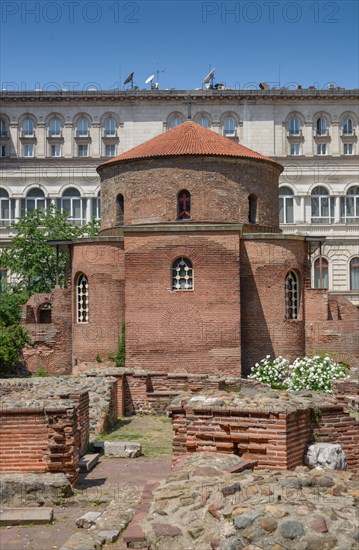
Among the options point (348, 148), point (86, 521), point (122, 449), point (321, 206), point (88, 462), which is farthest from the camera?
point (348, 148)

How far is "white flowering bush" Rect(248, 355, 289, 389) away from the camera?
21250mm

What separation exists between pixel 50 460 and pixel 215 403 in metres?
2.58

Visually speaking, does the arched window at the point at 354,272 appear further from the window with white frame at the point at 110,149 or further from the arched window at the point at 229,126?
the window with white frame at the point at 110,149

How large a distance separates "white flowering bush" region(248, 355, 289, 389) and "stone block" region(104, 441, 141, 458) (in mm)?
7619

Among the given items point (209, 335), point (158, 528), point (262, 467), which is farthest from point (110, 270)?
point (158, 528)

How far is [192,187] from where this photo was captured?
2517 centimetres

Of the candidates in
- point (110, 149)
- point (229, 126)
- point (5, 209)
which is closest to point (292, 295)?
point (229, 126)

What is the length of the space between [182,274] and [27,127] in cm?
3056

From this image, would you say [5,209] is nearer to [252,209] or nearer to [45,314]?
[45,314]

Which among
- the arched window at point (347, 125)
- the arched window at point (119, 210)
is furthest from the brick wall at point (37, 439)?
the arched window at point (347, 125)

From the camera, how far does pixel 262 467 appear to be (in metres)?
9.84

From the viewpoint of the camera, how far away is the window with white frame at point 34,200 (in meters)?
48.4

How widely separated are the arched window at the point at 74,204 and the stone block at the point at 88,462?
36.2m

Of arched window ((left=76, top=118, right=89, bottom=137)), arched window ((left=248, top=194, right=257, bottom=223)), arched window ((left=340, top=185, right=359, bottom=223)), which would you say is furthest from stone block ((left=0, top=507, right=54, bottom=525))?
arched window ((left=76, top=118, right=89, bottom=137))
